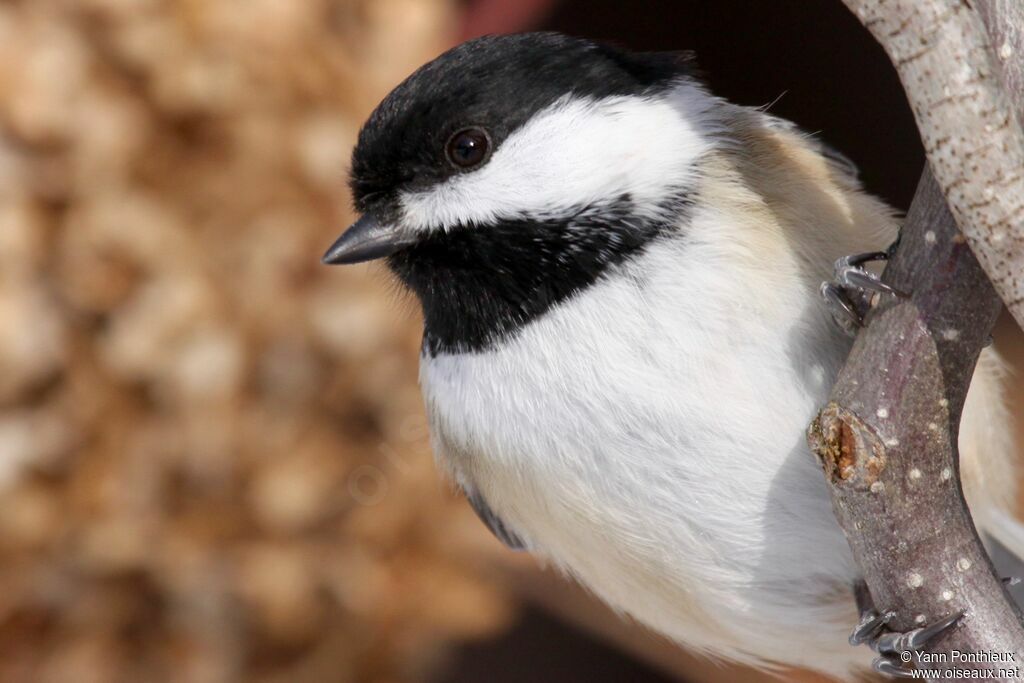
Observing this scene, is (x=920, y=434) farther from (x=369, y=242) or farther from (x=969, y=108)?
(x=369, y=242)

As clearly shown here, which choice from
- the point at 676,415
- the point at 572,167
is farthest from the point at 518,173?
the point at 676,415

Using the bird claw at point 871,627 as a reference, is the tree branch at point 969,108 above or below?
above

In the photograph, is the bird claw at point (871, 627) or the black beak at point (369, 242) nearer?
the bird claw at point (871, 627)

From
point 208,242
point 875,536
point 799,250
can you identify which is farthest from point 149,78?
point 875,536

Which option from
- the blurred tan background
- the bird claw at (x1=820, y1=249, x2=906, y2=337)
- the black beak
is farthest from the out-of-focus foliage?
the bird claw at (x1=820, y1=249, x2=906, y2=337)

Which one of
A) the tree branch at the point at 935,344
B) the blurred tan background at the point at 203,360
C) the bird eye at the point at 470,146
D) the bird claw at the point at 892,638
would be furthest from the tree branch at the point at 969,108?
the blurred tan background at the point at 203,360

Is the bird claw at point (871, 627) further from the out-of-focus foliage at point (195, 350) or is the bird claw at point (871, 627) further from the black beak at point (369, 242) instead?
the out-of-focus foliage at point (195, 350)
